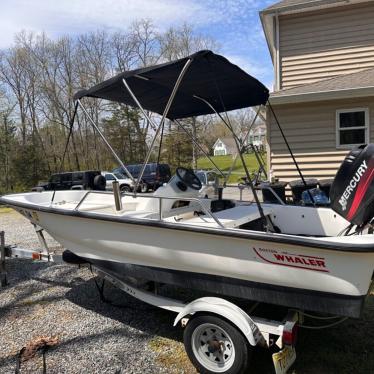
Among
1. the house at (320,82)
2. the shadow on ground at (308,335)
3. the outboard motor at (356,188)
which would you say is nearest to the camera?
the outboard motor at (356,188)

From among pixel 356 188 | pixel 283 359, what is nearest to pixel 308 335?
pixel 283 359

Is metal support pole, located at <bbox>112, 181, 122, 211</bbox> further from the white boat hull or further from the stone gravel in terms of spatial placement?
the stone gravel

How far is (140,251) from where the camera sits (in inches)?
140

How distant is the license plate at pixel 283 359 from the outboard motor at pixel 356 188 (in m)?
1.11

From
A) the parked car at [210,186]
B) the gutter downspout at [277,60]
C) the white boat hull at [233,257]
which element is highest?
the gutter downspout at [277,60]

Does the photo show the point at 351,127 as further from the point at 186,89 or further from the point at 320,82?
the point at 186,89

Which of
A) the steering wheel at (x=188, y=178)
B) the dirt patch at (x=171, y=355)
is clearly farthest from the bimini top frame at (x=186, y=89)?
the dirt patch at (x=171, y=355)

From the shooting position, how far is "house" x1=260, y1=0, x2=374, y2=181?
9.58 metres

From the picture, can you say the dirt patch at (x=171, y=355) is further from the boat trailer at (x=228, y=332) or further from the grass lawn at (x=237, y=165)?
the grass lawn at (x=237, y=165)

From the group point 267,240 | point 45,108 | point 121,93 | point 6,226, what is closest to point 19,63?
point 45,108

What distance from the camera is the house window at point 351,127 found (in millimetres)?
9586

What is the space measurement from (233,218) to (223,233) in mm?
619

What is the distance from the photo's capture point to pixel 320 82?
10461 mm

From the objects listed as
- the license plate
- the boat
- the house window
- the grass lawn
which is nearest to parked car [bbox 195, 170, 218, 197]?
the boat
